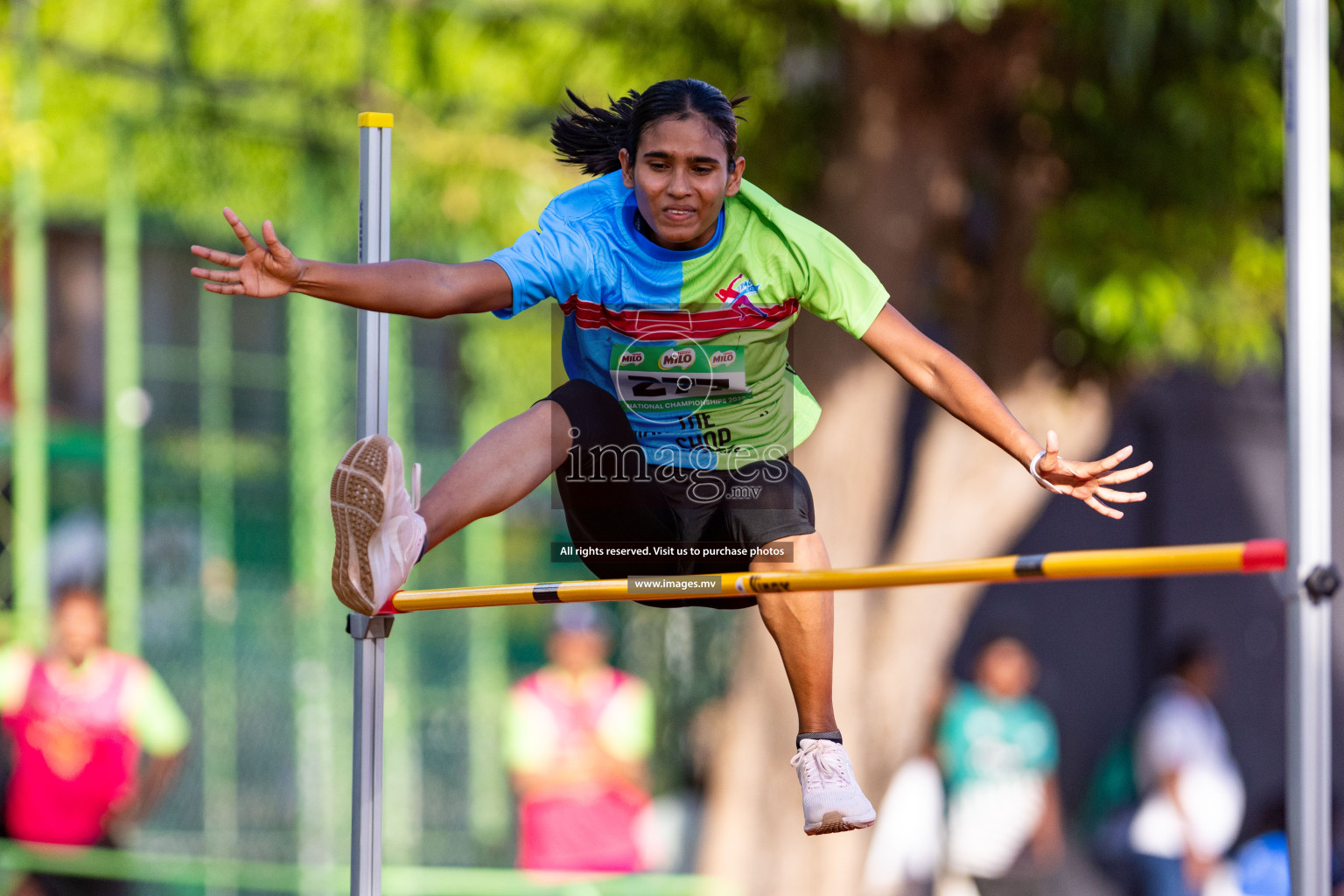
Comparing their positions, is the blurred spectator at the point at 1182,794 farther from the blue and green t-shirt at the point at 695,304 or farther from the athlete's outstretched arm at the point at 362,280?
the athlete's outstretched arm at the point at 362,280

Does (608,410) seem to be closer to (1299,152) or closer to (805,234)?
(805,234)

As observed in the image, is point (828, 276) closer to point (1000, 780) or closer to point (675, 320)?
point (675, 320)

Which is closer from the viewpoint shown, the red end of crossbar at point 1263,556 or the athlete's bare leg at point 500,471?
the red end of crossbar at point 1263,556

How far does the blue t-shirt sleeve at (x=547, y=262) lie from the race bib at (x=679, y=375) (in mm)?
209

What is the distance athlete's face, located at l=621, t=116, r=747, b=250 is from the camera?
3309 millimetres

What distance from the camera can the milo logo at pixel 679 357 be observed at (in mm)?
3467

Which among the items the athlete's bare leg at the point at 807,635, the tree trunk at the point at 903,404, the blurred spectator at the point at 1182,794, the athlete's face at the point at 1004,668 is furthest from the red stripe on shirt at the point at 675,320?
the blurred spectator at the point at 1182,794

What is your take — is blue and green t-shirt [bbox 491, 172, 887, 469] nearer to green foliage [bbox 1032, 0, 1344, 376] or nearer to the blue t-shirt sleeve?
the blue t-shirt sleeve

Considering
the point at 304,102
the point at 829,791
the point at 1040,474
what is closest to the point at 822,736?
the point at 829,791

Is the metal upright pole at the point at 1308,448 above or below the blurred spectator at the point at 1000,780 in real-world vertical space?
above

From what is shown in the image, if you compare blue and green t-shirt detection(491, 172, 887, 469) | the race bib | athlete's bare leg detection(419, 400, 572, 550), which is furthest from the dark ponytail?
athlete's bare leg detection(419, 400, 572, 550)

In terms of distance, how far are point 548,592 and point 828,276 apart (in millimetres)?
948

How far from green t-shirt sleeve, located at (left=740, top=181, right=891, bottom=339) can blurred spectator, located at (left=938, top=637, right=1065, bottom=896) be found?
13.9 feet

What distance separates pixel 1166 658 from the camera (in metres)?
10.4
